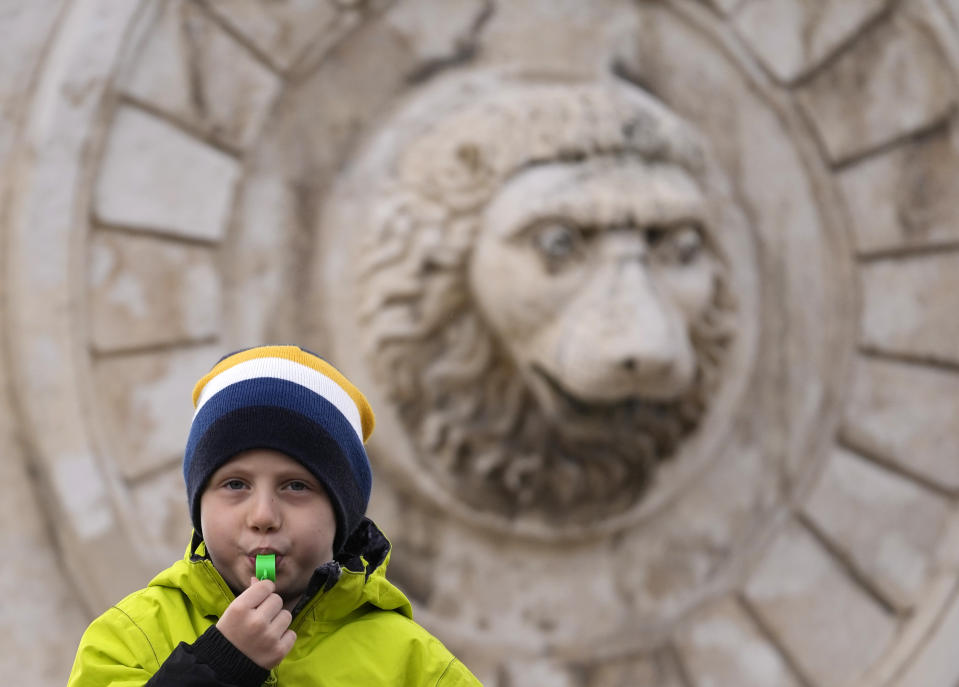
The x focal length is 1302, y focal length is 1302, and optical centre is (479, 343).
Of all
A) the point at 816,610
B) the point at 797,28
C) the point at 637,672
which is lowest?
the point at 637,672

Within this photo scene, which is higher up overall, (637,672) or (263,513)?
(263,513)

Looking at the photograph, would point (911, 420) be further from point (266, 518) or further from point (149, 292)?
point (266, 518)

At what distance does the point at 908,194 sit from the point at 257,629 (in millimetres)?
1719

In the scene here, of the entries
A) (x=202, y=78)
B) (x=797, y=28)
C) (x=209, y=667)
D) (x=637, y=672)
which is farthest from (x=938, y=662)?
(x=209, y=667)

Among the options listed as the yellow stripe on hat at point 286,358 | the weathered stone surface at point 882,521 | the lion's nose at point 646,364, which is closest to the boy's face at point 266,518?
the yellow stripe on hat at point 286,358

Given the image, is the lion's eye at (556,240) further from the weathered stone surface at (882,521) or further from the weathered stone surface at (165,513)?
the weathered stone surface at (882,521)

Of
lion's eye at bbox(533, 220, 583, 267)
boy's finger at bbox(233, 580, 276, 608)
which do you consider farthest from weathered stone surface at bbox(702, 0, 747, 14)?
boy's finger at bbox(233, 580, 276, 608)

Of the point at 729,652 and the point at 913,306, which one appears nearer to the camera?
the point at 729,652

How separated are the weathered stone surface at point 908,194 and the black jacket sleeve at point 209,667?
5.53ft

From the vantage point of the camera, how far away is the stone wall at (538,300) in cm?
190

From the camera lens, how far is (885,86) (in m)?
2.32

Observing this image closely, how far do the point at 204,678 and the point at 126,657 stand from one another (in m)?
0.12

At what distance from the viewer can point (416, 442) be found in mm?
2086

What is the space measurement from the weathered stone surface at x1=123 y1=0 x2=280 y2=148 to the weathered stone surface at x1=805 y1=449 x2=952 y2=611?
119 cm
